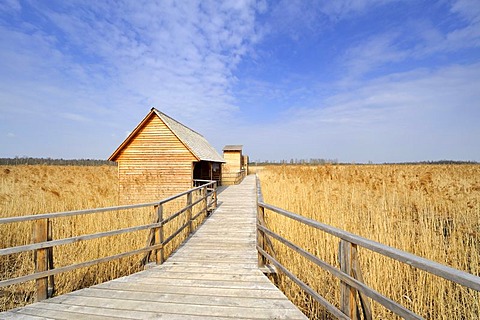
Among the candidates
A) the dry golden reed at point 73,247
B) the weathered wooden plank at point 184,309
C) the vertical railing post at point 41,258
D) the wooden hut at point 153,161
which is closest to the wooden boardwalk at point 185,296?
the weathered wooden plank at point 184,309

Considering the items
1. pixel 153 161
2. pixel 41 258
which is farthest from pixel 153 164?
pixel 41 258

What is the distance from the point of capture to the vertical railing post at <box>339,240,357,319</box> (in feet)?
7.87

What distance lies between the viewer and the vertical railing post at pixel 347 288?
240 centimetres

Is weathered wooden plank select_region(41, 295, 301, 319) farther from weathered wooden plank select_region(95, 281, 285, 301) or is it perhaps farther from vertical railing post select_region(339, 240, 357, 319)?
vertical railing post select_region(339, 240, 357, 319)

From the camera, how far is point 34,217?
3.35 metres

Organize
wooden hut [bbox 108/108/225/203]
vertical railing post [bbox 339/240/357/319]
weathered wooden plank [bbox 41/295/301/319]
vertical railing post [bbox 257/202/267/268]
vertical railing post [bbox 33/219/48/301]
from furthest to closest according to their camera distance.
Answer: wooden hut [bbox 108/108/225/203]
vertical railing post [bbox 257/202/267/268]
vertical railing post [bbox 33/219/48/301]
weathered wooden plank [bbox 41/295/301/319]
vertical railing post [bbox 339/240/357/319]

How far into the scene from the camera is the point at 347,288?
2441 millimetres

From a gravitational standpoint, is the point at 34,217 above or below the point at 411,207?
above

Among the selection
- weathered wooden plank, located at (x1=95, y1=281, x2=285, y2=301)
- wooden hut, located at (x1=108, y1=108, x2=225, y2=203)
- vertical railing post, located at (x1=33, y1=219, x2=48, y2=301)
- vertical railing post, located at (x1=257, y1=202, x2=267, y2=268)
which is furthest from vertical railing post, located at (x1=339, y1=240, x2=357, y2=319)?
wooden hut, located at (x1=108, y1=108, x2=225, y2=203)

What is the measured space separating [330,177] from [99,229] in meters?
11.4

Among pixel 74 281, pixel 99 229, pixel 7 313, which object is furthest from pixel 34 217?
pixel 99 229

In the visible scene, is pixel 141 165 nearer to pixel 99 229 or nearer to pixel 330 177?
pixel 99 229

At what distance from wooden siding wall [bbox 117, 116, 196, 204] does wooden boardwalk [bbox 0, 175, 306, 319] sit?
10.1 m

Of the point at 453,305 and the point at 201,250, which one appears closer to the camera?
the point at 453,305
